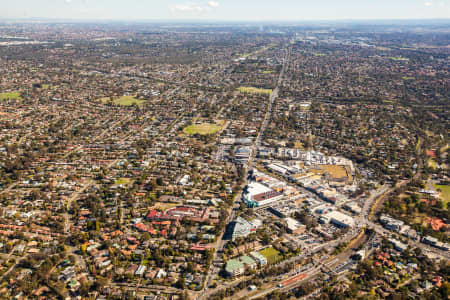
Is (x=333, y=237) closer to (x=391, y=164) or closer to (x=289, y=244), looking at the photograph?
(x=289, y=244)

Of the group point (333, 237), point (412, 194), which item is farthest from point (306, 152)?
point (333, 237)

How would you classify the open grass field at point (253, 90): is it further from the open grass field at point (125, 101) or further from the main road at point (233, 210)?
the open grass field at point (125, 101)

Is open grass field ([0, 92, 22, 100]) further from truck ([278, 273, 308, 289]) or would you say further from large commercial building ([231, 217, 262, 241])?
truck ([278, 273, 308, 289])

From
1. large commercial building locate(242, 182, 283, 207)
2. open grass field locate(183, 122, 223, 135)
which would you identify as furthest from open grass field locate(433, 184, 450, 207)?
open grass field locate(183, 122, 223, 135)

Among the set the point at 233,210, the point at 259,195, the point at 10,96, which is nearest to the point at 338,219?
the point at 259,195

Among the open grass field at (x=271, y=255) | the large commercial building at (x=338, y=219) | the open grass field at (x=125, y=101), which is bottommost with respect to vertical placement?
the open grass field at (x=271, y=255)

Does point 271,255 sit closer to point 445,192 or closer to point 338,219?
point 338,219

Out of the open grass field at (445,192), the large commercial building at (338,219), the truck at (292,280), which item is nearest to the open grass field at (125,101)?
the large commercial building at (338,219)
